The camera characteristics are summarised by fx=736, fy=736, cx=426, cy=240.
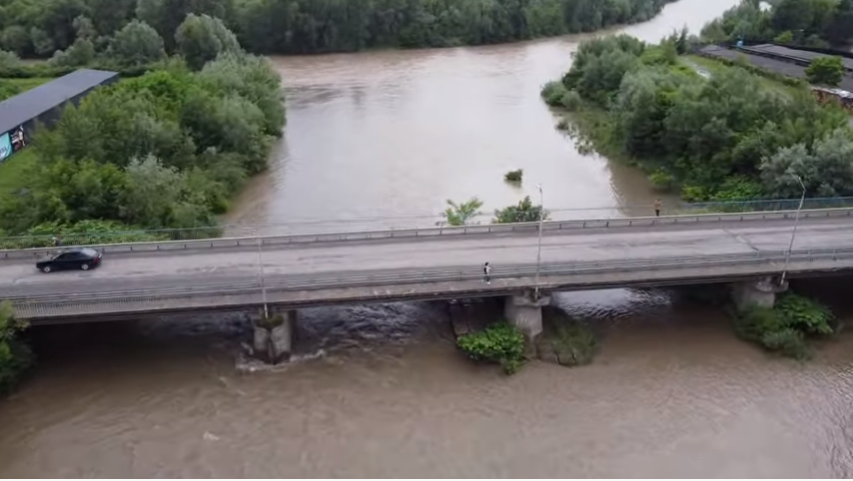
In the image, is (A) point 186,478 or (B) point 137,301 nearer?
(A) point 186,478

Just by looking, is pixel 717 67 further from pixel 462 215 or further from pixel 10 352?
pixel 10 352

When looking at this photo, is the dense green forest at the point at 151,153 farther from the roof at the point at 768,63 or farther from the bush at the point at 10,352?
the roof at the point at 768,63

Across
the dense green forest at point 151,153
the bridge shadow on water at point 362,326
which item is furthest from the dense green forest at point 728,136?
the dense green forest at point 151,153

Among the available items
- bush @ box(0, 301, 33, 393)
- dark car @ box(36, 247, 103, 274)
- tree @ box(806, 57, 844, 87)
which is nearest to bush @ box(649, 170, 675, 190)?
tree @ box(806, 57, 844, 87)

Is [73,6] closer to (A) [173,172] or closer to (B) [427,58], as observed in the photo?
(B) [427,58]

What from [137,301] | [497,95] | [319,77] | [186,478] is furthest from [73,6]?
[186,478]

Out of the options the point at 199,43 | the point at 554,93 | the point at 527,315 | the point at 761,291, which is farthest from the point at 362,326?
the point at 199,43
